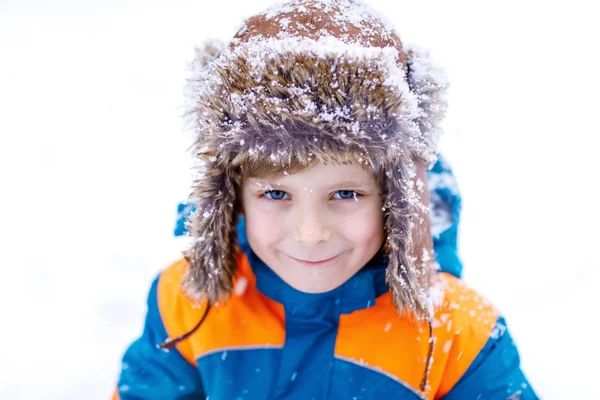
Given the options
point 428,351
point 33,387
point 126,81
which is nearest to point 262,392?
point 428,351

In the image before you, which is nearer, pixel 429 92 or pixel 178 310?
pixel 429 92

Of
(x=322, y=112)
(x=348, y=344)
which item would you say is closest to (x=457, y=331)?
(x=348, y=344)

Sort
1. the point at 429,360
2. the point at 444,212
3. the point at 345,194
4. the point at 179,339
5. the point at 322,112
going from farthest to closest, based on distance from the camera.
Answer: the point at 444,212 → the point at 179,339 → the point at 429,360 → the point at 345,194 → the point at 322,112

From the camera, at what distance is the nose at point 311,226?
1270 mm

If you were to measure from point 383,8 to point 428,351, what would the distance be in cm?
407

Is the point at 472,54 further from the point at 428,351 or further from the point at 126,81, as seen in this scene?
the point at 428,351

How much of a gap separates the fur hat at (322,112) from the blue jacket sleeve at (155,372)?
354 mm

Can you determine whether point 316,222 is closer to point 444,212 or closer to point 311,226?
point 311,226

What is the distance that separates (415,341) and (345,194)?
0.47m

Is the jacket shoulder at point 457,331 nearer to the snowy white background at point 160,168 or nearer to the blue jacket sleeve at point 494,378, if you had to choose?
the blue jacket sleeve at point 494,378

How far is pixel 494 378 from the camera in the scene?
1462 millimetres

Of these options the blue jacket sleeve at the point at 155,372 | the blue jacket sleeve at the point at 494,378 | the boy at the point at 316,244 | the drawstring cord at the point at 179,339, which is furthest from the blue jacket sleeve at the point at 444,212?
the blue jacket sleeve at the point at 155,372

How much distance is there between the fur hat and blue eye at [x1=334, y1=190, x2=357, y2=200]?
0.27 feet

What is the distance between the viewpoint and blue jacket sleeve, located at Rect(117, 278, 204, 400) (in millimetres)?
1667
